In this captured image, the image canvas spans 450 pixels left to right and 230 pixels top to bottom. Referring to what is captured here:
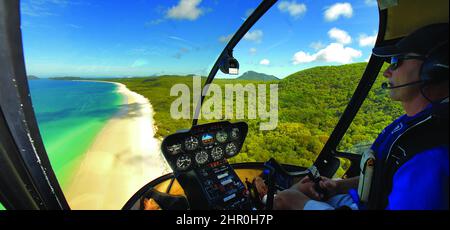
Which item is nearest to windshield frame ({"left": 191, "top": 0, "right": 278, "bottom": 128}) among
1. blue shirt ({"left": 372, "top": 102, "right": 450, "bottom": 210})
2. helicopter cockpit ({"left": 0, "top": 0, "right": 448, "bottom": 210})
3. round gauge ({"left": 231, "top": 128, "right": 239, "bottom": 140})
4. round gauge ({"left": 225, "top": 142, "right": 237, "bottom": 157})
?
helicopter cockpit ({"left": 0, "top": 0, "right": 448, "bottom": 210})

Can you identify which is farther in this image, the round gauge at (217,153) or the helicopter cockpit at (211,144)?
the round gauge at (217,153)

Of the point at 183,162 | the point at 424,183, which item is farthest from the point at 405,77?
the point at 183,162

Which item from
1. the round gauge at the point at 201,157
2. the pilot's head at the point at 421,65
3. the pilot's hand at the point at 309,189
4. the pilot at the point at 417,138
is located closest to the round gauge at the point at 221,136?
the round gauge at the point at 201,157

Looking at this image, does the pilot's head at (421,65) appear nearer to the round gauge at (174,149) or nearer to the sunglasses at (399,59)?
the sunglasses at (399,59)

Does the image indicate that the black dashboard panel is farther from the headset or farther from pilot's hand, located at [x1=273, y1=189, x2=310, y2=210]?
the headset
